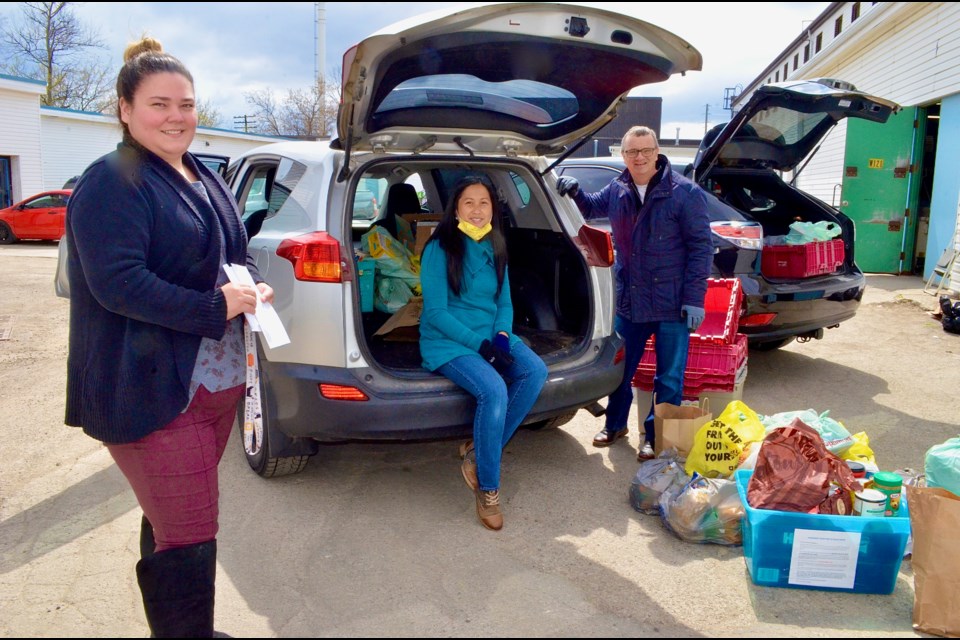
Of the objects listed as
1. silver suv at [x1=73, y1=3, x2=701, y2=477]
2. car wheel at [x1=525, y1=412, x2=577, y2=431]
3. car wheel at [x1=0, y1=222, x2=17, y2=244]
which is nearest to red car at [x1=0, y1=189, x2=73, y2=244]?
car wheel at [x1=0, y1=222, x2=17, y2=244]

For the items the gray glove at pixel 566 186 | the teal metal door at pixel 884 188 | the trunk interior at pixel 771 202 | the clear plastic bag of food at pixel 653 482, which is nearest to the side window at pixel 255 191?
the gray glove at pixel 566 186

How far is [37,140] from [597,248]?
23.4 metres

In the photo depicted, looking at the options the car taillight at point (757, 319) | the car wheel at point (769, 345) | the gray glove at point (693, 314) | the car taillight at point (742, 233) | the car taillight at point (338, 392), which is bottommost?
the car wheel at point (769, 345)

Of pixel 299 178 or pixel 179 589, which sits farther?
pixel 299 178

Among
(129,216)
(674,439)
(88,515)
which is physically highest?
(129,216)

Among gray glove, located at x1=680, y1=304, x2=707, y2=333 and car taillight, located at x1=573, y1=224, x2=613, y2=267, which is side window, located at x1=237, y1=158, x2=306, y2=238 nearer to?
car taillight, located at x1=573, y1=224, x2=613, y2=267

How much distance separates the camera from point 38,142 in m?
22.1

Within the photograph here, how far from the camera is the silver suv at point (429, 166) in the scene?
295cm

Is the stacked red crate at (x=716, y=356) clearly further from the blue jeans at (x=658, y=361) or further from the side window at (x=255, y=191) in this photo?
the side window at (x=255, y=191)

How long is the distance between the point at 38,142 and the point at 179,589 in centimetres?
2440

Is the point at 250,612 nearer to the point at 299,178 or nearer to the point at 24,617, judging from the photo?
the point at 24,617

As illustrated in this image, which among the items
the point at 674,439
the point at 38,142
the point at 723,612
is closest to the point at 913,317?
the point at 674,439

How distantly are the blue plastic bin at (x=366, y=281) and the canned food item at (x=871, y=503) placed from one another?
2720mm

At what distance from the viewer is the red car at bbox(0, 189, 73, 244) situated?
1756 centimetres
